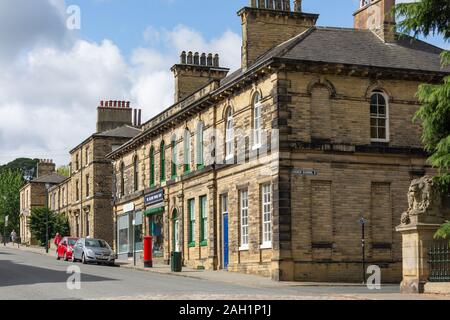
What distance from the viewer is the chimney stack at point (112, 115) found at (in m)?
64.7

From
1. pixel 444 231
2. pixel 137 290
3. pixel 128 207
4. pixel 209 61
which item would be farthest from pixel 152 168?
pixel 444 231

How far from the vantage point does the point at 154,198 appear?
43969 mm

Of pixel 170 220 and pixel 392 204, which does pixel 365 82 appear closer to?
pixel 392 204

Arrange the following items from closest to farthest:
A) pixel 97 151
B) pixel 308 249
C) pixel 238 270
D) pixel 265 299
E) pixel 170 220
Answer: pixel 265 299 < pixel 308 249 < pixel 238 270 < pixel 170 220 < pixel 97 151

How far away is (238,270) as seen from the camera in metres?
32.8

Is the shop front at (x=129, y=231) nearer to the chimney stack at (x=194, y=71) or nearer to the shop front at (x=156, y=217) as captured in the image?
the shop front at (x=156, y=217)

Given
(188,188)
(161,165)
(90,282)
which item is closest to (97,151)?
(161,165)

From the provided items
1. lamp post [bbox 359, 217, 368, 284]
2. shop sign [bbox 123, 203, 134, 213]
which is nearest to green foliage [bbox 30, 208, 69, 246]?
shop sign [bbox 123, 203, 134, 213]

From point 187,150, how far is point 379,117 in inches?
437

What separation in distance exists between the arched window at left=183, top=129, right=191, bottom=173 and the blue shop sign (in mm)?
3707

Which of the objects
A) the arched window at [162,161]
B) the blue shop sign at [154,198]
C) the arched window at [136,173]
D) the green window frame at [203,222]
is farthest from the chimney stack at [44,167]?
the green window frame at [203,222]

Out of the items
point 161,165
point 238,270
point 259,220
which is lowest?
point 238,270

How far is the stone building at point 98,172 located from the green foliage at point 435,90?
42633 mm
